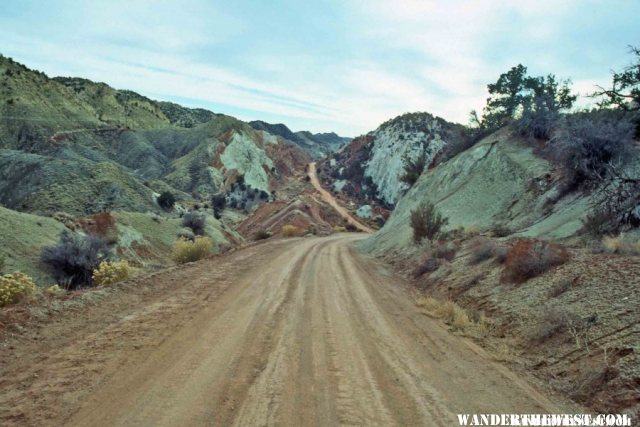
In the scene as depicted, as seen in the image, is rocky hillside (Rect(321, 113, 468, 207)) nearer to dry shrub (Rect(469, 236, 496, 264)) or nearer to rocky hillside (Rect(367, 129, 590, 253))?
rocky hillside (Rect(367, 129, 590, 253))

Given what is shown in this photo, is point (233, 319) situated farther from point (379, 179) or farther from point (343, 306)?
point (379, 179)

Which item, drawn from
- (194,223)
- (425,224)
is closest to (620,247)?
(425,224)

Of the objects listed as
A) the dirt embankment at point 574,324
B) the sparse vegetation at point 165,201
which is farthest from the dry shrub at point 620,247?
the sparse vegetation at point 165,201

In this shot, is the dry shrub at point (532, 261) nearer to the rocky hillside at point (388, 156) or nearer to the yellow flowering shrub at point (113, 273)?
the yellow flowering shrub at point (113, 273)

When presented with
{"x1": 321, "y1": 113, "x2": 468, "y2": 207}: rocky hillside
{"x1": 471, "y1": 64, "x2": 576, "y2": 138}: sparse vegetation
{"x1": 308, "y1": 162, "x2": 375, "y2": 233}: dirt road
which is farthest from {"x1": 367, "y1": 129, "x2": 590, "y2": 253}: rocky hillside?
→ {"x1": 321, "y1": 113, "x2": 468, "y2": 207}: rocky hillside

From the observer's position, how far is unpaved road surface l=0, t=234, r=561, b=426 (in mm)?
5457

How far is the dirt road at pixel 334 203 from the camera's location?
63.4m

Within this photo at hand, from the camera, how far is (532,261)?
11766 millimetres

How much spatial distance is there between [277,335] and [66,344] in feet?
12.1

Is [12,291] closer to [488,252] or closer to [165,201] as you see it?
[488,252]

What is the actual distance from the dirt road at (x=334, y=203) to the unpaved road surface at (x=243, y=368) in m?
50.1

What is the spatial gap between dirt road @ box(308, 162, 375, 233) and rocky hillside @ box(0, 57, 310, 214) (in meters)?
7.23

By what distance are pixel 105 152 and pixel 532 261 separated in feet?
249

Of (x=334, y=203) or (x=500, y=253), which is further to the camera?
(x=334, y=203)
